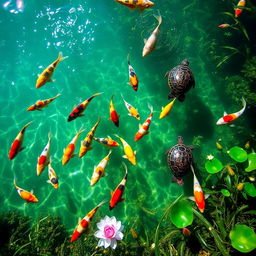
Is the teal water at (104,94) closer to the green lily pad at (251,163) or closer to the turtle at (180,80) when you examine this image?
the turtle at (180,80)

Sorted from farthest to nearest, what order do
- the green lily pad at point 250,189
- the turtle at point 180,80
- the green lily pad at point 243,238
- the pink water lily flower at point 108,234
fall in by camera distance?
the turtle at point 180,80 → the green lily pad at point 250,189 → the pink water lily flower at point 108,234 → the green lily pad at point 243,238

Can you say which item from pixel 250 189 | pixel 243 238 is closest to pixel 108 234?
pixel 243 238

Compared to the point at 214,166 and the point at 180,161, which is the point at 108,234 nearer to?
the point at 180,161

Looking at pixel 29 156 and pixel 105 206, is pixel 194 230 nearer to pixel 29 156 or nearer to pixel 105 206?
pixel 105 206

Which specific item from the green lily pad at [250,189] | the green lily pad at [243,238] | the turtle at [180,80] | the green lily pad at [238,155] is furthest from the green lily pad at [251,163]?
the turtle at [180,80]

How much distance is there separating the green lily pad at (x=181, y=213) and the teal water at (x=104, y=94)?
2.19 meters

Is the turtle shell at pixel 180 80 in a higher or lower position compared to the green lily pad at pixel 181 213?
higher

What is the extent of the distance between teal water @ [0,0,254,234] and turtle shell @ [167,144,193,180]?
108 centimetres

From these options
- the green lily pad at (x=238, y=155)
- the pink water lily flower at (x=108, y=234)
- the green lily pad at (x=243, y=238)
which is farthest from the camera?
the green lily pad at (x=238, y=155)

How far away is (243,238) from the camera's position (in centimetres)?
413

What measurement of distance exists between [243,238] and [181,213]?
1.22 metres

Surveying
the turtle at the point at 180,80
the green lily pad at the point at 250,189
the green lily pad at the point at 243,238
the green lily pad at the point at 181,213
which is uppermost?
the turtle at the point at 180,80

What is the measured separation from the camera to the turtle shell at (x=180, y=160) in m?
5.76

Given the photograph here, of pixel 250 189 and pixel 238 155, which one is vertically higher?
pixel 238 155
